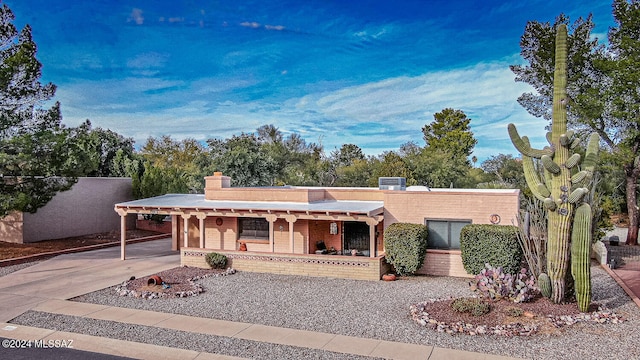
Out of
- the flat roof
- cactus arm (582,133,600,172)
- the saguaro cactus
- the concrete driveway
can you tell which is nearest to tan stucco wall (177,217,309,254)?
the flat roof

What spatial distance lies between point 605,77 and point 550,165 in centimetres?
1764

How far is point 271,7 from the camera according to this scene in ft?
81.4

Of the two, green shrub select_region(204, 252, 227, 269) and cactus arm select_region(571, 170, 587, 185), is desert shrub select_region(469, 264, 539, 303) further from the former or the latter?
green shrub select_region(204, 252, 227, 269)

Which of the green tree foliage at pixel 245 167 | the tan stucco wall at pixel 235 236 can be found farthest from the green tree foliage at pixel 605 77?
the green tree foliage at pixel 245 167

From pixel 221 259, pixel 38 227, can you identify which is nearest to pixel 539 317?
pixel 221 259

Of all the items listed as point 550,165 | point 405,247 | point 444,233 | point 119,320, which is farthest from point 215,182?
point 550,165

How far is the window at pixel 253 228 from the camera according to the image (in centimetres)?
1981

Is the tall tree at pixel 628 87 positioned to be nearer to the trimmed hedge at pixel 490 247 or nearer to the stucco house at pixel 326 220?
the stucco house at pixel 326 220

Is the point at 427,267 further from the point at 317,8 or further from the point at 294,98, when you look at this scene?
the point at 294,98

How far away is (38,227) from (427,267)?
20453 mm

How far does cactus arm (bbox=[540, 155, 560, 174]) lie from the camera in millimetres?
11672

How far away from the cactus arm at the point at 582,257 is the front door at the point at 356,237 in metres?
8.51

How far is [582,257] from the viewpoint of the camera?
37.0 ft

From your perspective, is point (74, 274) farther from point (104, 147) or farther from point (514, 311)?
point (104, 147)
